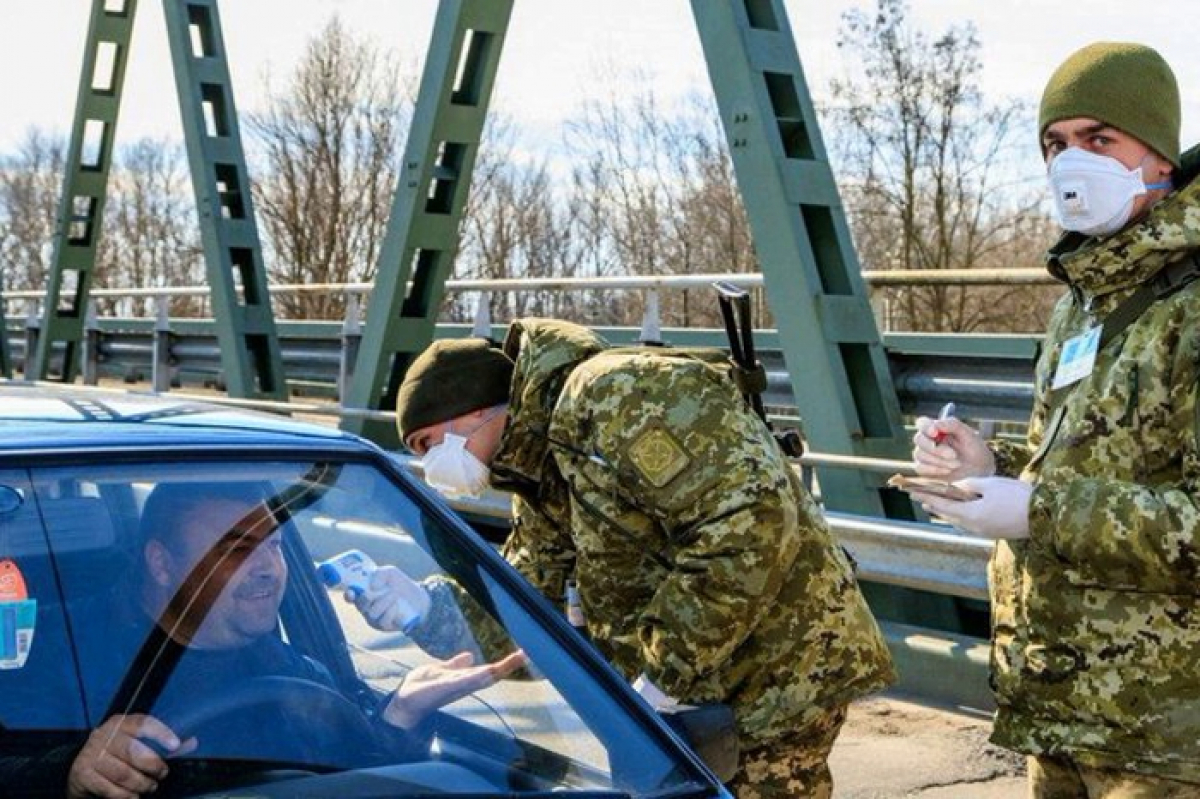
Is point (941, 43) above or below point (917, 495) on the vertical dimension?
above

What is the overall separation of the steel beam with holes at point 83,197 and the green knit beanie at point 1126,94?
456 inches

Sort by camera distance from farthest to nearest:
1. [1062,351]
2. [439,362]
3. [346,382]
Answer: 1. [346,382]
2. [439,362]
3. [1062,351]

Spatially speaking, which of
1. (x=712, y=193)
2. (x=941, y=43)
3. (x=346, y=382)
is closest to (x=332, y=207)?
(x=712, y=193)

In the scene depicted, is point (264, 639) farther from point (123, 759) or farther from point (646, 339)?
point (646, 339)

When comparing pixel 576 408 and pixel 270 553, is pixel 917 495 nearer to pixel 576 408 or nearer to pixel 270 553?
pixel 576 408

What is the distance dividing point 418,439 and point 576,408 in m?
0.57

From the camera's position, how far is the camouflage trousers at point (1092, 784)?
310cm

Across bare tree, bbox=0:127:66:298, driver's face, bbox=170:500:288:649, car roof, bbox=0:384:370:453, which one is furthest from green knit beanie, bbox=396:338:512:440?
bare tree, bbox=0:127:66:298

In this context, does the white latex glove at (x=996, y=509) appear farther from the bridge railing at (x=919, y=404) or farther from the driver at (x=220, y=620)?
the bridge railing at (x=919, y=404)

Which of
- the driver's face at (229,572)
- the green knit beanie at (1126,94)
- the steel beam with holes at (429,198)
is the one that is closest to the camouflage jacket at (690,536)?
the driver's face at (229,572)

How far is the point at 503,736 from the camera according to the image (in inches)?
121

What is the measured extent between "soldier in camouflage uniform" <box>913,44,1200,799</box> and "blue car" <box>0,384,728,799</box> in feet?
2.30

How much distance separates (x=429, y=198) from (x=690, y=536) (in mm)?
6412

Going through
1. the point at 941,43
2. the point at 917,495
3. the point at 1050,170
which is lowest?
the point at 917,495
